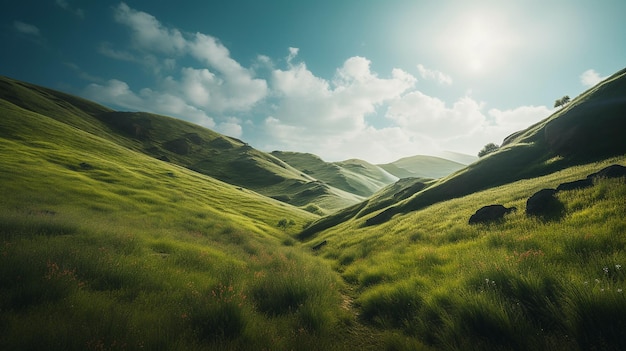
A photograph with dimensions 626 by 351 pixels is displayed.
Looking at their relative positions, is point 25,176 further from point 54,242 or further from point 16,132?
point 16,132

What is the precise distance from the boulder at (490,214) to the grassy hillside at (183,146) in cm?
9303

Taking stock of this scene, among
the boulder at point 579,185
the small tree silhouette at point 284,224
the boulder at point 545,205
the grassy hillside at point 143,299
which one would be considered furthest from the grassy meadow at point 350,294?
the small tree silhouette at point 284,224

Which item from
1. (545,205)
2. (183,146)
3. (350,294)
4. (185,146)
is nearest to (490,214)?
(545,205)

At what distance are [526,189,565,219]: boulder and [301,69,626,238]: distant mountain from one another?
14309 millimetres

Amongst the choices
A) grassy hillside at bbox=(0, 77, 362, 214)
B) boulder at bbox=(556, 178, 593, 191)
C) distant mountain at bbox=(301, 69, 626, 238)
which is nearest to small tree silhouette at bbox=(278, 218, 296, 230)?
distant mountain at bbox=(301, 69, 626, 238)

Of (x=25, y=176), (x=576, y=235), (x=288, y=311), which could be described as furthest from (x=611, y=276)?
(x=25, y=176)

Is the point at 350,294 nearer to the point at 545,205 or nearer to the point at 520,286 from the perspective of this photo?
the point at 520,286

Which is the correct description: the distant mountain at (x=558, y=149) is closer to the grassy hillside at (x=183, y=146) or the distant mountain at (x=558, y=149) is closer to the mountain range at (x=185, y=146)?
the mountain range at (x=185, y=146)

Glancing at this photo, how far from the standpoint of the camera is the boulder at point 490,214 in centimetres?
1450

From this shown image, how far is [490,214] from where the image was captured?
49.0 ft

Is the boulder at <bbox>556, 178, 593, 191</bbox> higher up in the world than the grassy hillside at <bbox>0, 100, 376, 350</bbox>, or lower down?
higher up

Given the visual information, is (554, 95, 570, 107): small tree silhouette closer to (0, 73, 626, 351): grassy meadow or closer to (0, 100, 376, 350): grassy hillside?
(0, 73, 626, 351): grassy meadow

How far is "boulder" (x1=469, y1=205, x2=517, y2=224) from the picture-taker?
1450cm

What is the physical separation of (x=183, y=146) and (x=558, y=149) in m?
166
